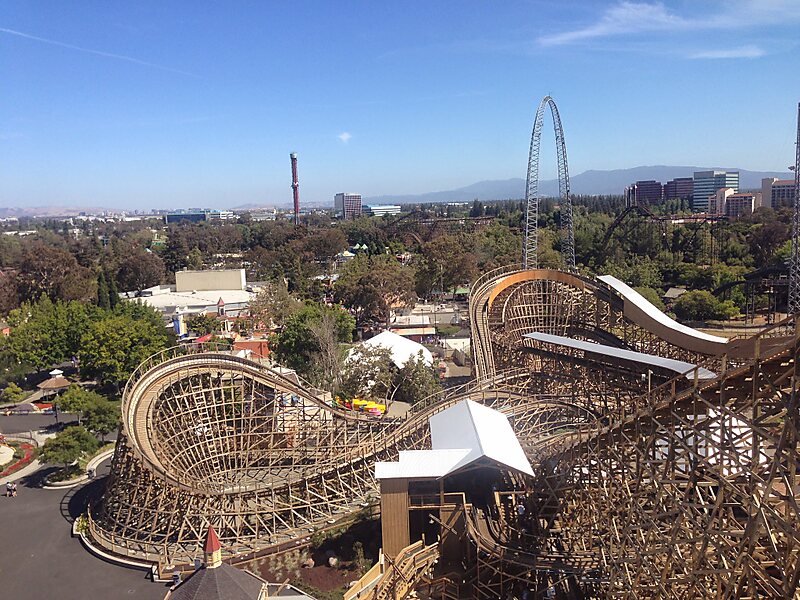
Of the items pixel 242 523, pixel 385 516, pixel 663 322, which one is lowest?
pixel 242 523

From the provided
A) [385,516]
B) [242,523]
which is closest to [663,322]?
[385,516]

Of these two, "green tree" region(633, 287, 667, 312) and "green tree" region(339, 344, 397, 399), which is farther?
"green tree" region(633, 287, 667, 312)

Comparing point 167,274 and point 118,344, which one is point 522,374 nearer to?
point 118,344

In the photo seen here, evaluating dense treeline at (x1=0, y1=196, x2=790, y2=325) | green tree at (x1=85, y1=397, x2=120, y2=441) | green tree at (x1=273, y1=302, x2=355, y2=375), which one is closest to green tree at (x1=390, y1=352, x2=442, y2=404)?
green tree at (x1=273, y1=302, x2=355, y2=375)

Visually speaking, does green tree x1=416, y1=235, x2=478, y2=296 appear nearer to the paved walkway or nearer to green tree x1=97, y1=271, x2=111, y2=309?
green tree x1=97, y1=271, x2=111, y2=309

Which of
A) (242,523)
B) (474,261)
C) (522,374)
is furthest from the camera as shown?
(474,261)

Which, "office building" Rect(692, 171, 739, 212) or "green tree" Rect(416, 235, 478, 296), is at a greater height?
"office building" Rect(692, 171, 739, 212)

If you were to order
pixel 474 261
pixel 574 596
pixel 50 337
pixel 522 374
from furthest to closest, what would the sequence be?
1. pixel 474 261
2. pixel 50 337
3. pixel 522 374
4. pixel 574 596
